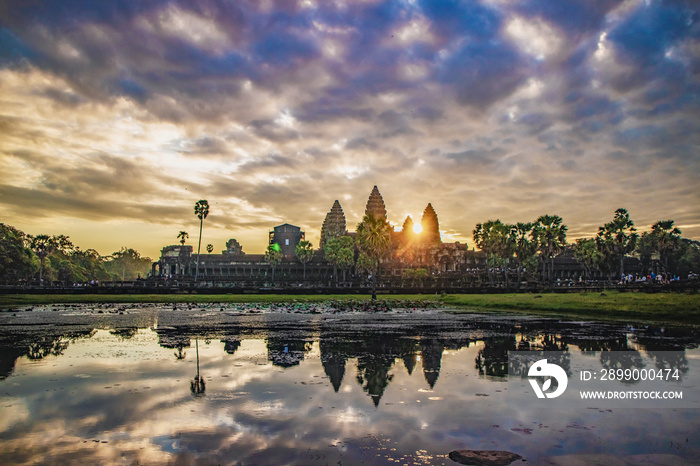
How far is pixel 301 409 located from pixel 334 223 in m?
152

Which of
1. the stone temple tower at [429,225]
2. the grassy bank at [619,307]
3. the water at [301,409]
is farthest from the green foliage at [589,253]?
the water at [301,409]

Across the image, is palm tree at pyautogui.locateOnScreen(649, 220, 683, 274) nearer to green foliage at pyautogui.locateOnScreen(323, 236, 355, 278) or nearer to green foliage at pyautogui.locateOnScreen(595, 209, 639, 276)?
green foliage at pyautogui.locateOnScreen(595, 209, 639, 276)

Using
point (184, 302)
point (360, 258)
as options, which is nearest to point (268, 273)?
point (360, 258)

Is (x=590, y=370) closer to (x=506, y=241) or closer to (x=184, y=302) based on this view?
(x=184, y=302)

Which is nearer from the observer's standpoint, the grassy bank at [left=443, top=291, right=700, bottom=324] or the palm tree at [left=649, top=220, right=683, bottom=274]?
the grassy bank at [left=443, top=291, right=700, bottom=324]

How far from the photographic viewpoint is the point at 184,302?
154 feet

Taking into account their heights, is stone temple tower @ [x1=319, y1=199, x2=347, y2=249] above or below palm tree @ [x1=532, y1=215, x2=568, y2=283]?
above

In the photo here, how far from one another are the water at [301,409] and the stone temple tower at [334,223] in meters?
141

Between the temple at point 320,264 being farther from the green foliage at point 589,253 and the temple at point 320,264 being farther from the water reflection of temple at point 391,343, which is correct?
the water reflection of temple at point 391,343

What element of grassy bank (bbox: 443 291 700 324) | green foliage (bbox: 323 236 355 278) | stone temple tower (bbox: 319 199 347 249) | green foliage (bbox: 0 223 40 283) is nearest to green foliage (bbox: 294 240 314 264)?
green foliage (bbox: 323 236 355 278)

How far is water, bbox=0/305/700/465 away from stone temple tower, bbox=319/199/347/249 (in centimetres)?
14108

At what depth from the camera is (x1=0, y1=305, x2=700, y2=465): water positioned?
6.83 metres

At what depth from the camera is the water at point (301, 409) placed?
22.4 feet

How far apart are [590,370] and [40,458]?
12.2m
